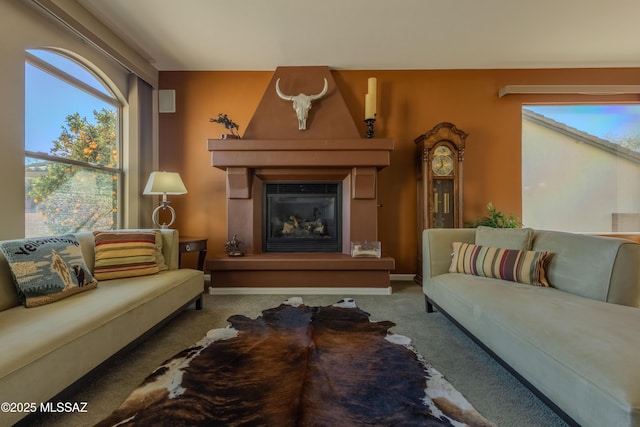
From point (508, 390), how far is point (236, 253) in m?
2.61

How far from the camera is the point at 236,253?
313 centimetres

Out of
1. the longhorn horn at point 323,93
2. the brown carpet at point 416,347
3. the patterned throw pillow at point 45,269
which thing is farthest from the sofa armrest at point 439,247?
the patterned throw pillow at point 45,269

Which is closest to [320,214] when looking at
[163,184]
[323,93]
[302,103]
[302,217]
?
[302,217]

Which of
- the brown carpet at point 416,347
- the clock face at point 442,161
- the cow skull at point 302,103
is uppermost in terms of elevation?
the cow skull at point 302,103

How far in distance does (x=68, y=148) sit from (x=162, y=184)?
0.81 metres

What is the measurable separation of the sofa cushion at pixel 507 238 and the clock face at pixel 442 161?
44.4 inches

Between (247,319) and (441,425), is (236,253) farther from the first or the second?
(441,425)

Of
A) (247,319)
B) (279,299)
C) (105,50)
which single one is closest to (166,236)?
(247,319)

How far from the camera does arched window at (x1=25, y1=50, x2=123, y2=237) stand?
2.23 meters

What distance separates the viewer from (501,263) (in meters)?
2.04

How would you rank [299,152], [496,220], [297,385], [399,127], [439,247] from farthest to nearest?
[399,127] → [496,220] → [299,152] → [439,247] → [297,385]

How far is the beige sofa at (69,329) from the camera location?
101 centimetres

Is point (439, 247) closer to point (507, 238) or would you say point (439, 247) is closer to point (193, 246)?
point (507, 238)

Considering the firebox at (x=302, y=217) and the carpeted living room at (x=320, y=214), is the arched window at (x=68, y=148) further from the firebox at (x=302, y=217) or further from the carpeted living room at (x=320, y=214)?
the firebox at (x=302, y=217)
